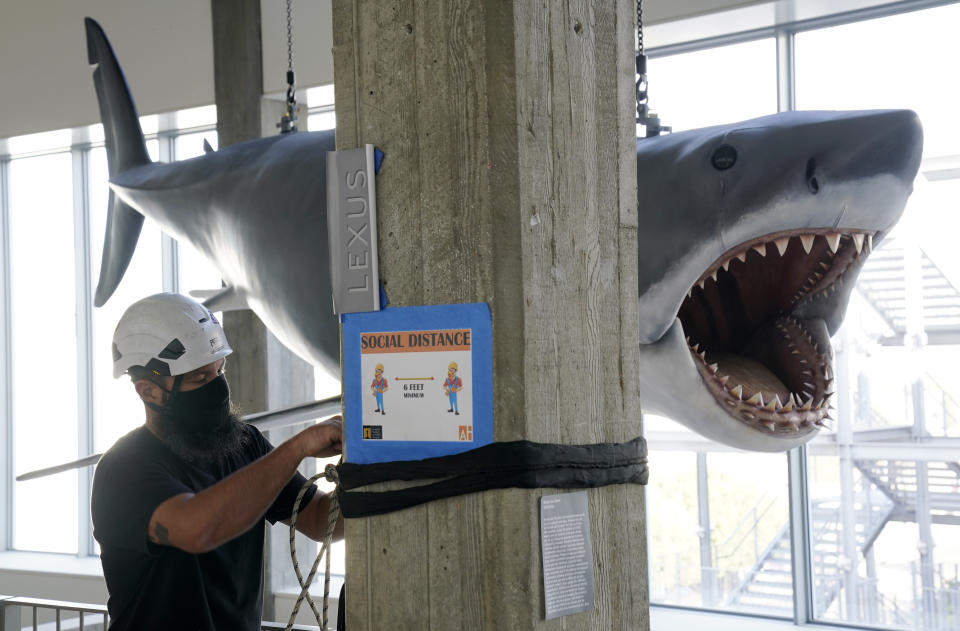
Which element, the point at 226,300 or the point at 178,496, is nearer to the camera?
the point at 178,496

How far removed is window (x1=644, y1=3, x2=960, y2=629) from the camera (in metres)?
4.46

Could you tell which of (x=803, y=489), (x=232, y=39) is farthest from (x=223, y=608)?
(x=232, y=39)

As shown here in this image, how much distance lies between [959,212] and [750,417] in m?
3.12

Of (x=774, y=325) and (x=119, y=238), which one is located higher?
(x=119, y=238)

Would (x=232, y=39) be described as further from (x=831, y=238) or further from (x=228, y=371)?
(x=831, y=238)

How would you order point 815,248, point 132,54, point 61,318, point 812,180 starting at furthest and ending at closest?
point 61,318 → point 132,54 → point 815,248 → point 812,180

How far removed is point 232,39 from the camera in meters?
5.10

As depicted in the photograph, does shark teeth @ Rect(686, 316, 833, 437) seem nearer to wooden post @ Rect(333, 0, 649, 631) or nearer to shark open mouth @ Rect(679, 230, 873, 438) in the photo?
shark open mouth @ Rect(679, 230, 873, 438)

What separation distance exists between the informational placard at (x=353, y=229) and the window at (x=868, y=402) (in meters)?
3.48

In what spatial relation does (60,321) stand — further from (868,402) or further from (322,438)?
(322,438)

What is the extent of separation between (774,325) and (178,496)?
1162mm

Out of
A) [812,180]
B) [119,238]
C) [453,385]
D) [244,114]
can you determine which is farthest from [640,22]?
[244,114]

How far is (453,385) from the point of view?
110cm

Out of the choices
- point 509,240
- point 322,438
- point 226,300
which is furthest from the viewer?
point 226,300
